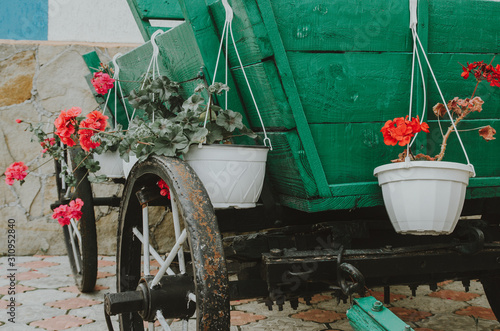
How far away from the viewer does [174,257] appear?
5.50 feet

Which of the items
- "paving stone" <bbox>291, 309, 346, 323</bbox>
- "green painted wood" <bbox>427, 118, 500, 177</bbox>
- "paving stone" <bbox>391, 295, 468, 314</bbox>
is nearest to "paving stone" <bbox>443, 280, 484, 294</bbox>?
"paving stone" <bbox>391, 295, 468, 314</bbox>

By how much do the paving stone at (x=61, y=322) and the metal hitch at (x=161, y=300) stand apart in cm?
98

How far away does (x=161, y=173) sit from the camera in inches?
56.1

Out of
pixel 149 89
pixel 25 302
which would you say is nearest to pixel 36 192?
pixel 25 302

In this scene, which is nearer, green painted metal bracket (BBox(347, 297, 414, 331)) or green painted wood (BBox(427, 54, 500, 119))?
green painted metal bracket (BBox(347, 297, 414, 331))

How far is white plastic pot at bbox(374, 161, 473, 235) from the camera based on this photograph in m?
1.34

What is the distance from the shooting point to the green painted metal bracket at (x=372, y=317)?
1.22m

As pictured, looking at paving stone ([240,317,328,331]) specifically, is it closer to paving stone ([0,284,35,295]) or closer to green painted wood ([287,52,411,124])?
green painted wood ([287,52,411,124])

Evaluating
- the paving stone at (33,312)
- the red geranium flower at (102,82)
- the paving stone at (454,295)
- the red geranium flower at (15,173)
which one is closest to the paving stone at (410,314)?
the paving stone at (454,295)

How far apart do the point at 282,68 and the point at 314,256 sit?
540mm

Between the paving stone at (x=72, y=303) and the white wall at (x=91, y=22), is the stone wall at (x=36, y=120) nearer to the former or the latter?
the white wall at (x=91, y=22)

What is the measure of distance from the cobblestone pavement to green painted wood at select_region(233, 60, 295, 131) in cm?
119

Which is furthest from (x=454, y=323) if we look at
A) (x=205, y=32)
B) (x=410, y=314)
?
(x=205, y=32)

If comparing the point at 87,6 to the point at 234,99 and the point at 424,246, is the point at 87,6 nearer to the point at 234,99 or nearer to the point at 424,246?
the point at 234,99
